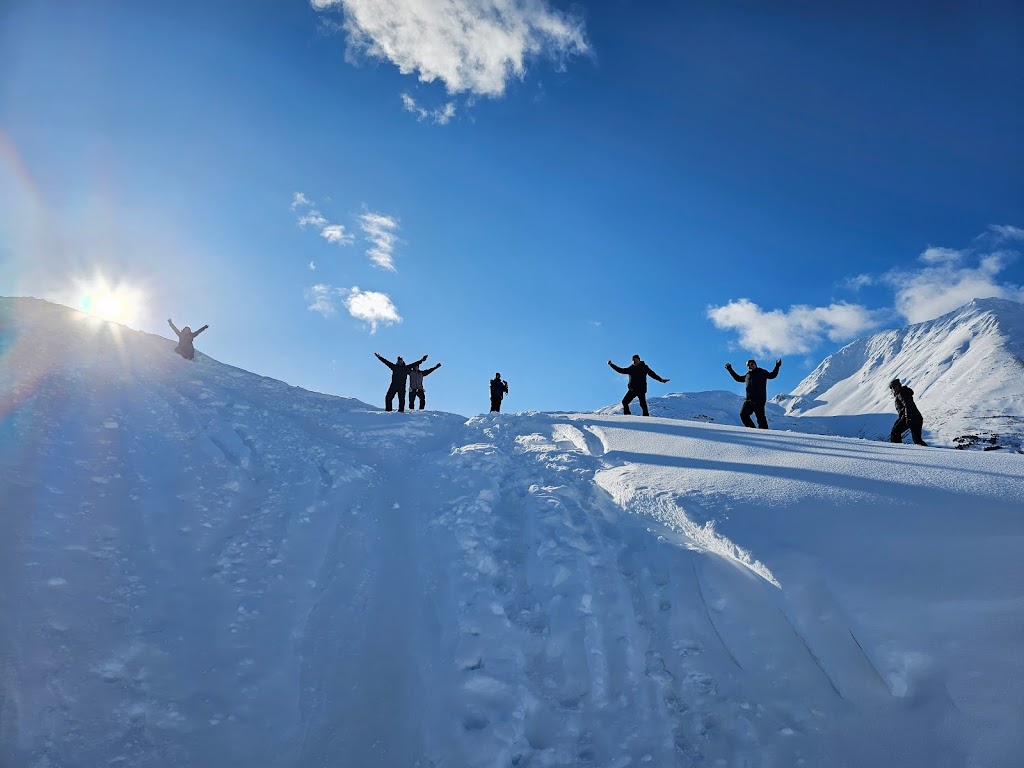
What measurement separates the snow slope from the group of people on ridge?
5966mm

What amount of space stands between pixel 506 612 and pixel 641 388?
1256 centimetres

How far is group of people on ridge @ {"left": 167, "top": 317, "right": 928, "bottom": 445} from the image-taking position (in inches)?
536

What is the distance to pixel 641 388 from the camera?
1711cm

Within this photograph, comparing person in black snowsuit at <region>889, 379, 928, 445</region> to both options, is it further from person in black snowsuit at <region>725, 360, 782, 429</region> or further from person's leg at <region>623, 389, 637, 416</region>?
person's leg at <region>623, 389, 637, 416</region>

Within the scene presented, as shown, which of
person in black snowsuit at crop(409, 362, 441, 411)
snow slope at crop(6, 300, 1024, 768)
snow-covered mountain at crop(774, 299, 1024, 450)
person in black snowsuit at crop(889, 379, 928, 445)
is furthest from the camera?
snow-covered mountain at crop(774, 299, 1024, 450)

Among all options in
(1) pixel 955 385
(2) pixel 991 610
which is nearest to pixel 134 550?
(2) pixel 991 610

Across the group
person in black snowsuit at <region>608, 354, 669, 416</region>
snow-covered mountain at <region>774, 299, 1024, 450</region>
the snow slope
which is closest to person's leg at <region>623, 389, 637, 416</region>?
person in black snowsuit at <region>608, 354, 669, 416</region>

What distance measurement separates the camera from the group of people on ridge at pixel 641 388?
44.7 ft

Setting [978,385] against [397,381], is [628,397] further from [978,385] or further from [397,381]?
[978,385]

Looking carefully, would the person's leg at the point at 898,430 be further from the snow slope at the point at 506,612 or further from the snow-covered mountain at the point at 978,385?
the snow-covered mountain at the point at 978,385

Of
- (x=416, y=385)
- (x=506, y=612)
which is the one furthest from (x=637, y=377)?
(x=506, y=612)

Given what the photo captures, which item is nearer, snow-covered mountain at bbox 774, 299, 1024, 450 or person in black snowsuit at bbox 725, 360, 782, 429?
person in black snowsuit at bbox 725, 360, 782, 429

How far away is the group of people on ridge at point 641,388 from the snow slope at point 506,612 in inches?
235

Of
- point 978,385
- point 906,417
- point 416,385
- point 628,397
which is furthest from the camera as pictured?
point 978,385
